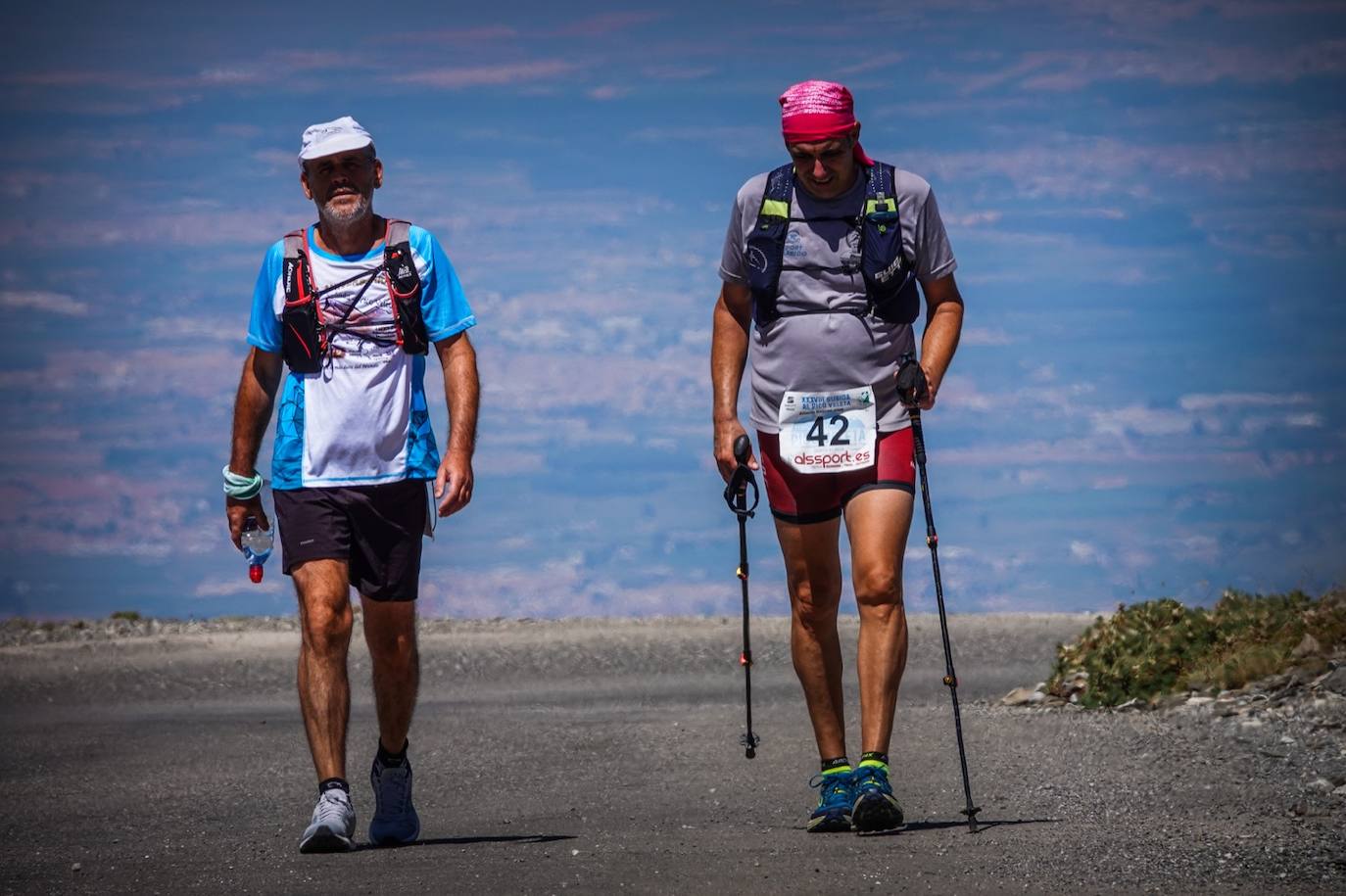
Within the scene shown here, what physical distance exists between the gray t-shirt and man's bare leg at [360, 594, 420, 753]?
202 centimetres

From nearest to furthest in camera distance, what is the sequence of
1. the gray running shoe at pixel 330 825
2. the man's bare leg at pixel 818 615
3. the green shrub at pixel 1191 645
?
1. the gray running shoe at pixel 330 825
2. the man's bare leg at pixel 818 615
3. the green shrub at pixel 1191 645

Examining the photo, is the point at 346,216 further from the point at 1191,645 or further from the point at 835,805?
the point at 1191,645

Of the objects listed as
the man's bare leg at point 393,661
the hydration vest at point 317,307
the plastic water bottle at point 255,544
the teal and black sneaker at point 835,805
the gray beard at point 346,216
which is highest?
the gray beard at point 346,216

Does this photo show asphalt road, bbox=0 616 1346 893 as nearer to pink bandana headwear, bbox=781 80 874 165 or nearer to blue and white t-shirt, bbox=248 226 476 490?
blue and white t-shirt, bbox=248 226 476 490

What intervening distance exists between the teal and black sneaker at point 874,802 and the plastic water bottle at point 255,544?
3098mm

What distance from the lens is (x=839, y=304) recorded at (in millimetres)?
8305

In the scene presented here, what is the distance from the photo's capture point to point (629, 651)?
28.9 meters

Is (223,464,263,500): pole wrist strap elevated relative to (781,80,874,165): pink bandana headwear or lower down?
lower down

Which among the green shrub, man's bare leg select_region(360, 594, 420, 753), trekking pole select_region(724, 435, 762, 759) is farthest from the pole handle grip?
the green shrub

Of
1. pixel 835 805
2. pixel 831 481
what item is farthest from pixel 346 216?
pixel 835 805

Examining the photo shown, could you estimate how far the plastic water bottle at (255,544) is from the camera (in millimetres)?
8914

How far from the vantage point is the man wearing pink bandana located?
8219 millimetres

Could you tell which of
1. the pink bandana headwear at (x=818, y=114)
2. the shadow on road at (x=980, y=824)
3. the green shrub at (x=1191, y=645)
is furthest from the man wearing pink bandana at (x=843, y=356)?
the green shrub at (x=1191, y=645)

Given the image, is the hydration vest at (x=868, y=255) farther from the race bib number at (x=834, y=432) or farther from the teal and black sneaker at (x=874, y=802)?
the teal and black sneaker at (x=874, y=802)
